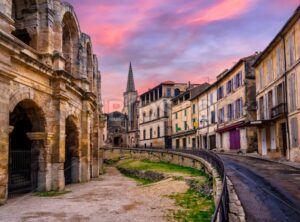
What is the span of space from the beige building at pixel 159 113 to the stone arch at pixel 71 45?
128 feet

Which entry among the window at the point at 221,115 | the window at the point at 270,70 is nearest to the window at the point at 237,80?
the window at the point at 221,115

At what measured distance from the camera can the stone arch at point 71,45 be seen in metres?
22.3

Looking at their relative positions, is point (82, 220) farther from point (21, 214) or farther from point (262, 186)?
point (262, 186)

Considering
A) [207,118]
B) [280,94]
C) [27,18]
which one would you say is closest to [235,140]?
[207,118]

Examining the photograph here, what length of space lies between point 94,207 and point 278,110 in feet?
57.2

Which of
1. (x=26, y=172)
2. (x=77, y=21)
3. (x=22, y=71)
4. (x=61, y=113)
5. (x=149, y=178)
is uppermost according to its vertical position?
(x=77, y=21)

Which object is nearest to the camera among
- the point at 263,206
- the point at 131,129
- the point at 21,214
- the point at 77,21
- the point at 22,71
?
the point at 263,206

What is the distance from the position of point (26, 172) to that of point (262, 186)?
41.1ft

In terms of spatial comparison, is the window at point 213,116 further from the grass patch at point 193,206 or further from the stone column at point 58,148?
the stone column at point 58,148

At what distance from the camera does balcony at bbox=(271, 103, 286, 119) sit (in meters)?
23.5

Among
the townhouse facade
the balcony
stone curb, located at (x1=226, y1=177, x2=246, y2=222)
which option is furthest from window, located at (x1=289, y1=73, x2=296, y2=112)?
the townhouse facade

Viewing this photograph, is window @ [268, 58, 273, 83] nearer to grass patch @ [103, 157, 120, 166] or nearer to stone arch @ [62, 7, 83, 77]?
stone arch @ [62, 7, 83, 77]

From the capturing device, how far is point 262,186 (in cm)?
1251

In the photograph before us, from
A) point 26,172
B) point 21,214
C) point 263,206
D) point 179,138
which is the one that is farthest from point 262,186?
point 179,138
